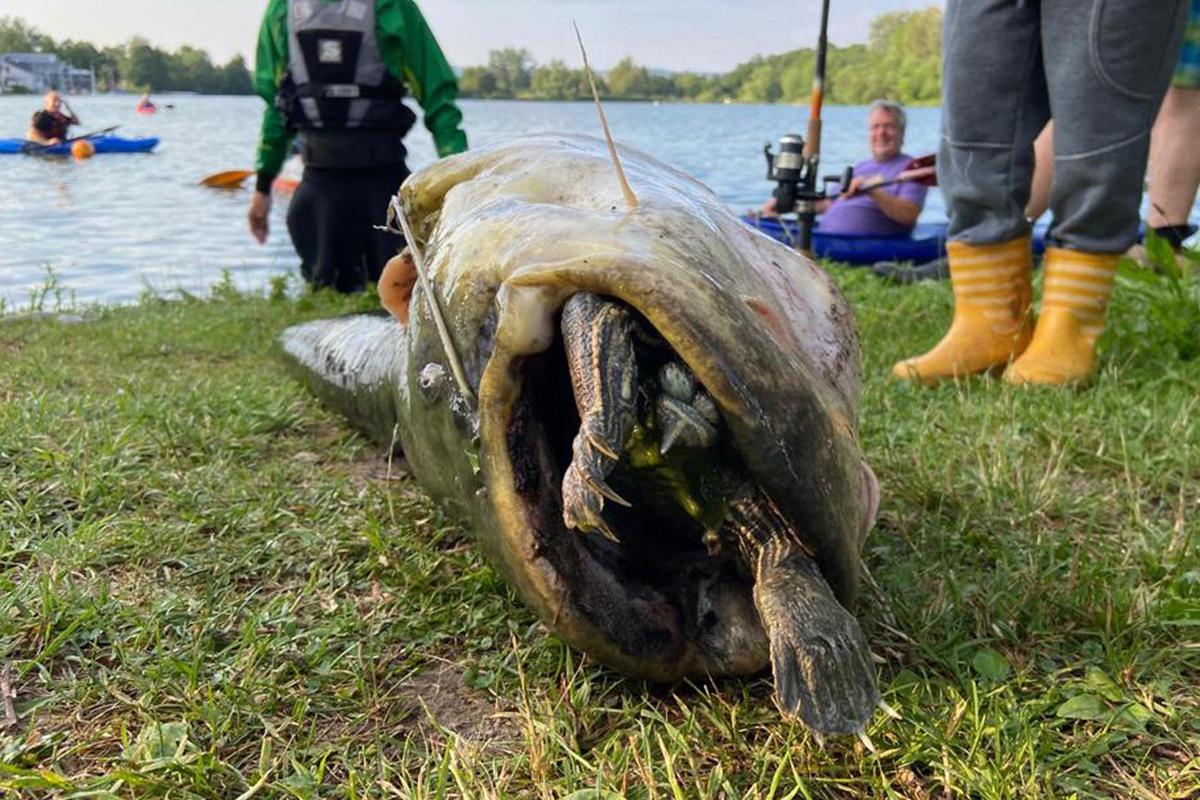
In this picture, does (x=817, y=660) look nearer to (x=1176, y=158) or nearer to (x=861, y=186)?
(x=1176, y=158)

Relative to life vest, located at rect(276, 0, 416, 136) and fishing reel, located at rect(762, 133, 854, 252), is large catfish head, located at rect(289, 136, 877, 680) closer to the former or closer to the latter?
fishing reel, located at rect(762, 133, 854, 252)

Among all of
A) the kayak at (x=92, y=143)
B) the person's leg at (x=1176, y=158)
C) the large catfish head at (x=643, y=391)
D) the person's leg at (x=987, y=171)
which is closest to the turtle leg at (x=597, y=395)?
the large catfish head at (x=643, y=391)

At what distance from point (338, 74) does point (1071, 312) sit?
378 centimetres

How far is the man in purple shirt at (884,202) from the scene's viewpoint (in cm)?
772

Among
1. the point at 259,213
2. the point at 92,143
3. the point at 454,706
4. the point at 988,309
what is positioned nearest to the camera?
the point at 454,706

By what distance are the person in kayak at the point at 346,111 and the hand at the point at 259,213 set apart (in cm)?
12

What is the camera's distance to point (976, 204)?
3.69 meters

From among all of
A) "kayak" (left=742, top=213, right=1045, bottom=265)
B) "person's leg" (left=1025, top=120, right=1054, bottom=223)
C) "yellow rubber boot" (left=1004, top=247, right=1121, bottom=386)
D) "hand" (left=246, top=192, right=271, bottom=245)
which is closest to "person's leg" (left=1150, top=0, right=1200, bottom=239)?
"person's leg" (left=1025, top=120, right=1054, bottom=223)

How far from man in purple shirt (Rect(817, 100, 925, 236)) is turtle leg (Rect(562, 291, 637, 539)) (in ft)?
21.1

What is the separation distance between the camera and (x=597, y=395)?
4.38 feet

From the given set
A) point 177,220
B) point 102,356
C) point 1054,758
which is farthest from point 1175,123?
point 177,220

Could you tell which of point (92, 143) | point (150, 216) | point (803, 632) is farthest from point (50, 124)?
point (803, 632)

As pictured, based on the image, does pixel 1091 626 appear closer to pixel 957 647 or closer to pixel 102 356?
pixel 957 647

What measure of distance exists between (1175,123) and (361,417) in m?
3.57
